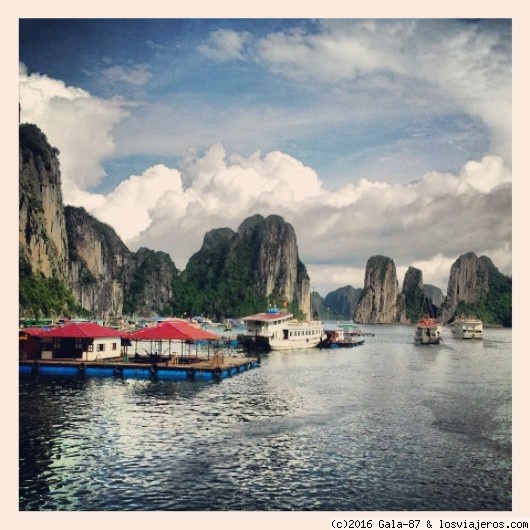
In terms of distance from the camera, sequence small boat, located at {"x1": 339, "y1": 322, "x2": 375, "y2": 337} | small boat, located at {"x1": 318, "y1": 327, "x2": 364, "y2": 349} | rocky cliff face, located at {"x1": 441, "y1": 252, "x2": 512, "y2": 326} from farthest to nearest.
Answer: small boat, located at {"x1": 339, "y1": 322, "x2": 375, "y2": 337}, rocky cliff face, located at {"x1": 441, "y1": 252, "x2": 512, "y2": 326}, small boat, located at {"x1": 318, "y1": 327, "x2": 364, "y2": 349}

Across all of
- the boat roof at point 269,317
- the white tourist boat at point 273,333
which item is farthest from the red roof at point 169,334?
the boat roof at point 269,317

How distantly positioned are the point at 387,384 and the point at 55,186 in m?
80.3

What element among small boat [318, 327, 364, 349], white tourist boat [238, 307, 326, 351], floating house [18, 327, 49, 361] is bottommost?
small boat [318, 327, 364, 349]

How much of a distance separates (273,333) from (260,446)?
177ft

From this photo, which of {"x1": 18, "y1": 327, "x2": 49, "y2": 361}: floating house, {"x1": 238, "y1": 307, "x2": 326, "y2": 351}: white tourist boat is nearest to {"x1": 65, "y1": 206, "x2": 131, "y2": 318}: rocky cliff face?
{"x1": 238, "y1": 307, "x2": 326, "y2": 351}: white tourist boat

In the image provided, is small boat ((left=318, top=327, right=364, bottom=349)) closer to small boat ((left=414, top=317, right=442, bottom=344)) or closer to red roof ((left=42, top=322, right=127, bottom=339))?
small boat ((left=414, top=317, right=442, bottom=344))

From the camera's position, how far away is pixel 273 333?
77812 millimetres

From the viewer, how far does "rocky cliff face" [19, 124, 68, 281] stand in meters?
73.8

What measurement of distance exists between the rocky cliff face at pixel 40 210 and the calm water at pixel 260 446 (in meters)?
37.8

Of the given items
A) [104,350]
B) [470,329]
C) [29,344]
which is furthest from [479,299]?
[29,344]

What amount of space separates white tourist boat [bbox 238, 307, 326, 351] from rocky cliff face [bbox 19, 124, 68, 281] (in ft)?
96.6

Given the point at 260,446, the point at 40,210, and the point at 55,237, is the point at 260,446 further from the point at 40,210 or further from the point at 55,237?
the point at 55,237
